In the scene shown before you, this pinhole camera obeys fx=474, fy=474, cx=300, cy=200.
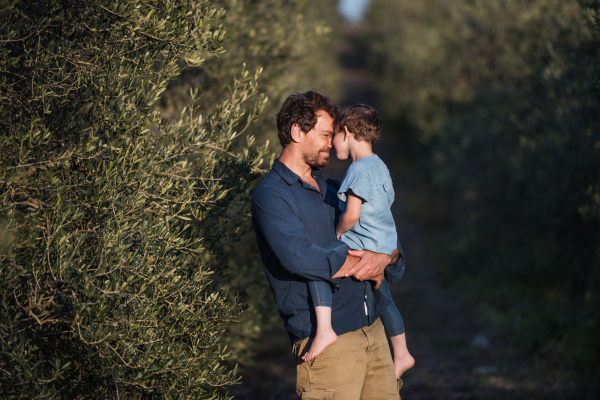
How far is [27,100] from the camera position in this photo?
298 cm

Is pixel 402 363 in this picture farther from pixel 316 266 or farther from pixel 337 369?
pixel 316 266

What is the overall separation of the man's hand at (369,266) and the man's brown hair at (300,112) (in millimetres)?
969

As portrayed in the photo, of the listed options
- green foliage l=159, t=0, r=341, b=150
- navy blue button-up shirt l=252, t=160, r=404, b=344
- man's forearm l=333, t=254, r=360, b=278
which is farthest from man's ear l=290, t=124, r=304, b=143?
green foliage l=159, t=0, r=341, b=150

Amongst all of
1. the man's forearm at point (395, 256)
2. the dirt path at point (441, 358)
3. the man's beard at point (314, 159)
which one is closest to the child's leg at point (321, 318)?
the man's forearm at point (395, 256)

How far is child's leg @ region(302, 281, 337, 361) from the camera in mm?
3035

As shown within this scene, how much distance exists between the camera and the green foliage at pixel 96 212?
2832 millimetres

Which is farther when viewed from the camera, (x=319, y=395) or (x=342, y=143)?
(x=342, y=143)

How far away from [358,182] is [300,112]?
0.66 meters

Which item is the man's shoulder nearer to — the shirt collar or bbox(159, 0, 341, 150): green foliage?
the shirt collar

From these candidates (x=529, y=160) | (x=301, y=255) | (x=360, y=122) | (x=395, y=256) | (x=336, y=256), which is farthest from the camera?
(x=529, y=160)

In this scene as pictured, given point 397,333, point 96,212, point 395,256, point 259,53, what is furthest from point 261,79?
point 397,333

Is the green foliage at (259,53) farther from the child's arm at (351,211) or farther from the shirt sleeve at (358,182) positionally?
the child's arm at (351,211)

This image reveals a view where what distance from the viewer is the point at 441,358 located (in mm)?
8328

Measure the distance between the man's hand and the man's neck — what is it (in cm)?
68
